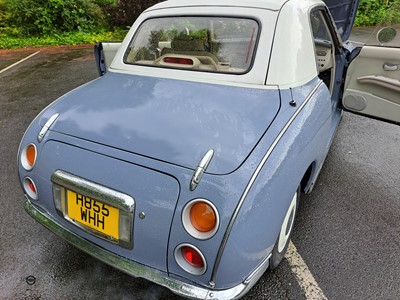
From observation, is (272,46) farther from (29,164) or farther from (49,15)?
(49,15)

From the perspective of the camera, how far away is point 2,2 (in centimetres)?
1130

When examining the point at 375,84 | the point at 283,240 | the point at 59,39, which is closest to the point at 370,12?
the point at 59,39

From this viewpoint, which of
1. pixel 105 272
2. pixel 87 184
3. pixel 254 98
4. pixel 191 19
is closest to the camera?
pixel 87 184

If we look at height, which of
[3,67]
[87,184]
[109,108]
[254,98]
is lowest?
[3,67]

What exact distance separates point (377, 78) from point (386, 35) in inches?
16.7

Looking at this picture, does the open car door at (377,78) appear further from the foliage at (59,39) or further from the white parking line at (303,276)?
the foliage at (59,39)

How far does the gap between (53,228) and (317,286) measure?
1.68 m

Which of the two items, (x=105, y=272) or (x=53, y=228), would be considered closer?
(x=53, y=228)

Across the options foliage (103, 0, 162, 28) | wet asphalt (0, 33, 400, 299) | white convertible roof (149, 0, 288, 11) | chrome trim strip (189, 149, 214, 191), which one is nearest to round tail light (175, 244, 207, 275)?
chrome trim strip (189, 149, 214, 191)

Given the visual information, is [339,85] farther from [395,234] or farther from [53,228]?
[53,228]

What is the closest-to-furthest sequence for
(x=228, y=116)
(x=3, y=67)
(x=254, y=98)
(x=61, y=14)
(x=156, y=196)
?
(x=156, y=196)
(x=228, y=116)
(x=254, y=98)
(x=3, y=67)
(x=61, y=14)

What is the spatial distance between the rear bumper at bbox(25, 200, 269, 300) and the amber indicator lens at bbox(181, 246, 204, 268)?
0.11m

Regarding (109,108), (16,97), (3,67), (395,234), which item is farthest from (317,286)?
(3,67)

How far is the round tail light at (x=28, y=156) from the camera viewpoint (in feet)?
6.50
